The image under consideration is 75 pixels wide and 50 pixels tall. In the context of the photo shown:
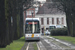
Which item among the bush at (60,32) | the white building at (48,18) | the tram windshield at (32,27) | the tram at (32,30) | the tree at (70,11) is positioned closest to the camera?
the tram at (32,30)

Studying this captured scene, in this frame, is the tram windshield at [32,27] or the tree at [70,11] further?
the tree at [70,11]

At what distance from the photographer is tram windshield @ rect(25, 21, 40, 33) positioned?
1253 inches

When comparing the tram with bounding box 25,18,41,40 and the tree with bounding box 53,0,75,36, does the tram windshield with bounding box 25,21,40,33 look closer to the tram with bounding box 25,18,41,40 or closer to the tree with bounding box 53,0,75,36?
the tram with bounding box 25,18,41,40

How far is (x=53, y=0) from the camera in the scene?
150 ft

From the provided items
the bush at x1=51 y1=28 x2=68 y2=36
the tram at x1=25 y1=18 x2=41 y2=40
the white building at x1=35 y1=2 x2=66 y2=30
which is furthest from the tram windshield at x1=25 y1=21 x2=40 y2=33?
the white building at x1=35 y1=2 x2=66 y2=30

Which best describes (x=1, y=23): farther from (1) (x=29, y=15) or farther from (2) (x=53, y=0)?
(1) (x=29, y=15)

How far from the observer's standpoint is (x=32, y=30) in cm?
3180

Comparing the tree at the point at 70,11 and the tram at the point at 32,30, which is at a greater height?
the tree at the point at 70,11

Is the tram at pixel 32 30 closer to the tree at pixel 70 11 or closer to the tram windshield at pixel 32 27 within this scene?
the tram windshield at pixel 32 27

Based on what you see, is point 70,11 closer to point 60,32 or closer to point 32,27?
point 32,27

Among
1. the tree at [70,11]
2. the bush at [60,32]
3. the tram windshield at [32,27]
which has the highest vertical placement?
the tree at [70,11]

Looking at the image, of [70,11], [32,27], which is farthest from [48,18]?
[32,27]

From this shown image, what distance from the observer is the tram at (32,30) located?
31.6m

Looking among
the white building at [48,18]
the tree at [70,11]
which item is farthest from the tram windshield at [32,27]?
the white building at [48,18]
